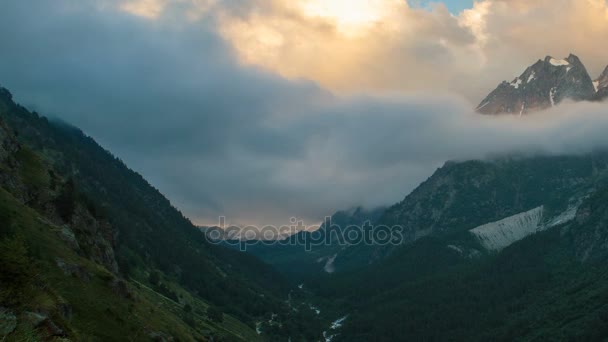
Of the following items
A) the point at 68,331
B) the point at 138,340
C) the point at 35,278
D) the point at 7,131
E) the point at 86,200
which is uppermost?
the point at 7,131

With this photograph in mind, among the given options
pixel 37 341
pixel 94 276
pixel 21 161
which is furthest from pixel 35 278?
pixel 21 161

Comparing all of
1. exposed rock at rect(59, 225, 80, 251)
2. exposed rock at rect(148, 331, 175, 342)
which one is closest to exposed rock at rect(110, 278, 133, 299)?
exposed rock at rect(148, 331, 175, 342)

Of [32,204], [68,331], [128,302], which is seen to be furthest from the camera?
Result: [32,204]

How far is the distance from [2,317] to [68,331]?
1079 centimetres

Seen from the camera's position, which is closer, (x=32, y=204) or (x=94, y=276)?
(x=94, y=276)

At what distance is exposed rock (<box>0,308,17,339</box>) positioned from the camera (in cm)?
2256

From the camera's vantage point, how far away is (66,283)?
72.2 m

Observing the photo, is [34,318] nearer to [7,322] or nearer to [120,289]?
[7,322]

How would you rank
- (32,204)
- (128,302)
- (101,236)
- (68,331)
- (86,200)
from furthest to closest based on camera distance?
(86,200) → (101,236) → (32,204) → (128,302) → (68,331)

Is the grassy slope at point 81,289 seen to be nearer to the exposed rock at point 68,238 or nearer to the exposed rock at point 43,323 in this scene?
the exposed rock at point 68,238

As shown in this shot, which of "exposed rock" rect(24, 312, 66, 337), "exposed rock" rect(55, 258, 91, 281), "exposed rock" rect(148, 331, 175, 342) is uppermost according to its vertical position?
"exposed rock" rect(55, 258, 91, 281)

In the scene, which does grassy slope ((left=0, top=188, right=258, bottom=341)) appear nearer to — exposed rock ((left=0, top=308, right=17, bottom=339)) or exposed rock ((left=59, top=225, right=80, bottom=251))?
exposed rock ((left=59, top=225, right=80, bottom=251))

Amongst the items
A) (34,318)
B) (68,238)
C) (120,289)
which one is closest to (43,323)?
(34,318)

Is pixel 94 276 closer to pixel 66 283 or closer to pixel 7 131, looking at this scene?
pixel 66 283
